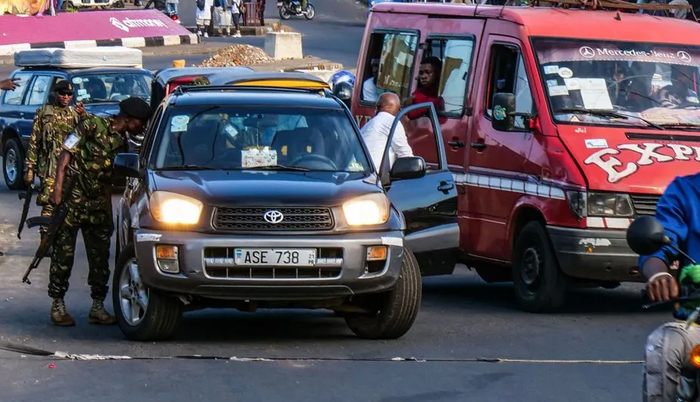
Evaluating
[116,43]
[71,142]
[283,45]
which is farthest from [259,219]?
[116,43]

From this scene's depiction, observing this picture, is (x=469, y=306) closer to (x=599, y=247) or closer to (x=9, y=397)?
(x=599, y=247)

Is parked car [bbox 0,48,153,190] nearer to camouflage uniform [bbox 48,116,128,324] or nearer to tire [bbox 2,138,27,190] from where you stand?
tire [bbox 2,138,27,190]

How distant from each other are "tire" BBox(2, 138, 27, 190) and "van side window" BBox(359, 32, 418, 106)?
975cm

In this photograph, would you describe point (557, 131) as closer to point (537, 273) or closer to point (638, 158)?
point (638, 158)

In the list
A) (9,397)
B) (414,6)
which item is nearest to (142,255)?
(9,397)

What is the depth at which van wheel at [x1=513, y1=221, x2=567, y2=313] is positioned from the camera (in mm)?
10797

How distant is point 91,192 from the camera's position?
988 centimetres

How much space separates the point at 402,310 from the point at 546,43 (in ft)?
10.1

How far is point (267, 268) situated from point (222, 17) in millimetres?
43555

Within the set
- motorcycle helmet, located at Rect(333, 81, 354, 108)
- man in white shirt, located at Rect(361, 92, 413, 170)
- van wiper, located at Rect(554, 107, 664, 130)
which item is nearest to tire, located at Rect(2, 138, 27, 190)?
motorcycle helmet, located at Rect(333, 81, 354, 108)

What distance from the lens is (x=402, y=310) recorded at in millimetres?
9289

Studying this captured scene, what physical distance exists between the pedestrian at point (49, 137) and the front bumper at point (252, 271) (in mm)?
4694

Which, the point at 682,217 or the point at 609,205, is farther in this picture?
the point at 609,205

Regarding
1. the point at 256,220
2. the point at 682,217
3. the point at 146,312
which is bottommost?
the point at 146,312
